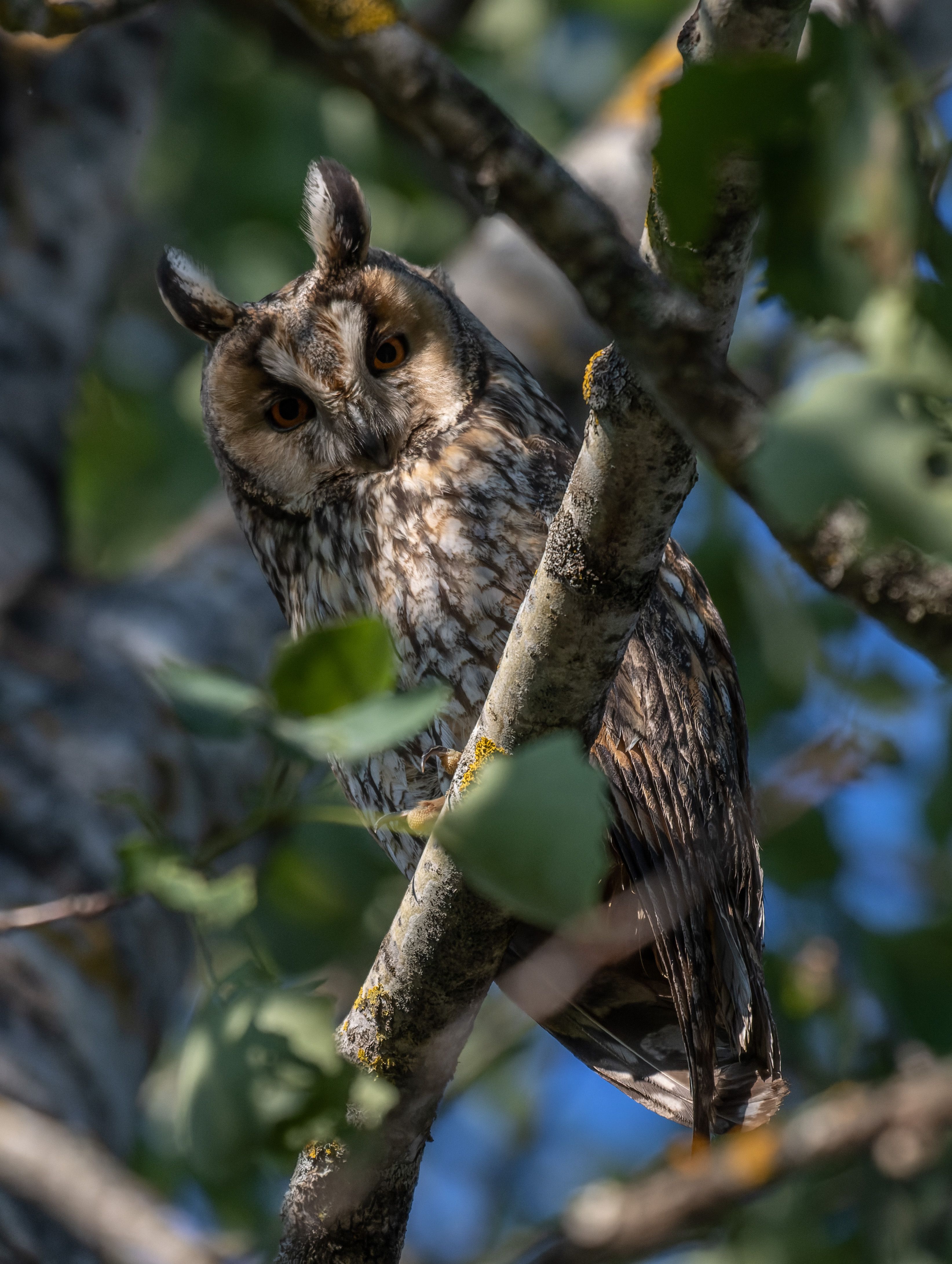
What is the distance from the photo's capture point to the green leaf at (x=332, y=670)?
30.8 inches

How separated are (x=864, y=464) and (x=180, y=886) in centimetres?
56

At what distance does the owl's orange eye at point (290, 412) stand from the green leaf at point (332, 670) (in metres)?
1.27

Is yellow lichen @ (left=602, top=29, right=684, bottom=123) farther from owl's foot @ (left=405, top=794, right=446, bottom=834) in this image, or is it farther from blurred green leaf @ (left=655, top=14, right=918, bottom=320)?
blurred green leaf @ (left=655, top=14, right=918, bottom=320)

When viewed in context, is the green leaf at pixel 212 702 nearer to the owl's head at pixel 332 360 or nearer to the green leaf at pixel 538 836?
the green leaf at pixel 538 836

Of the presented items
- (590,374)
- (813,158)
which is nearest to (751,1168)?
(590,374)

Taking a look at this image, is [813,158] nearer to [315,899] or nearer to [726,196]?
[726,196]

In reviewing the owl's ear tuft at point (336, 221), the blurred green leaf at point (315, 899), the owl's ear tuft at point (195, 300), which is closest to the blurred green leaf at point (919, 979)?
the blurred green leaf at point (315, 899)

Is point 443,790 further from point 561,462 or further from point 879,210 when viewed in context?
point 879,210

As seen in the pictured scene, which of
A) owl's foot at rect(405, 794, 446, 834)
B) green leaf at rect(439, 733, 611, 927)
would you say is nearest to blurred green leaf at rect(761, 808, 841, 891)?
owl's foot at rect(405, 794, 446, 834)

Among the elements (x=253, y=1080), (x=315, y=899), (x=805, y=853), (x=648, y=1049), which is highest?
(x=253, y=1080)

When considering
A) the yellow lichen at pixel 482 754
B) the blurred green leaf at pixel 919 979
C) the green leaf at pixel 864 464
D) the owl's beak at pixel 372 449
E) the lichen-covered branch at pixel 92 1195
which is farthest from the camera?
the owl's beak at pixel 372 449

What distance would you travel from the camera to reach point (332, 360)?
192cm

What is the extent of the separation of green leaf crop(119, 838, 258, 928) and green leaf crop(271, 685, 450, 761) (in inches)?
6.2

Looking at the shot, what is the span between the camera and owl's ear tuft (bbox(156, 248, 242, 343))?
2.10m
